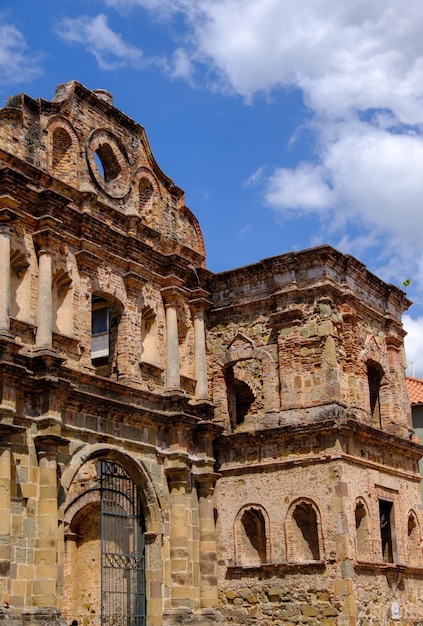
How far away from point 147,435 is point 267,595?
3.87 meters

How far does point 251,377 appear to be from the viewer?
20.1 meters

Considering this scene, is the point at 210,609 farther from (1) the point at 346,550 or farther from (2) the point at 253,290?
(2) the point at 253,290

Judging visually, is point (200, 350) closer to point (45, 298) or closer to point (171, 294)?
point (171, 294)

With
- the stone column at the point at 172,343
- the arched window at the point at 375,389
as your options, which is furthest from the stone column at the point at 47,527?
the arched window at the point at 375,389

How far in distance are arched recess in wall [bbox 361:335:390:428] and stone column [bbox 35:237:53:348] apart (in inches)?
301

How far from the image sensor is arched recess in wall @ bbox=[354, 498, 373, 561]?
729 inches

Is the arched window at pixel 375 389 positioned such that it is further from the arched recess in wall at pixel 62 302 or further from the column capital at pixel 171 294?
the arched recess in wall at pixel 62 302

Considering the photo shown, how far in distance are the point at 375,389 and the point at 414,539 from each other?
3358 millimetres

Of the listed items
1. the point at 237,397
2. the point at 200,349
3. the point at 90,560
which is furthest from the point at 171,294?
the point at 90,560

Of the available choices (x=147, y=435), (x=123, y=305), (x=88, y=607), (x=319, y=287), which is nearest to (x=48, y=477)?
(x=147, y=435)

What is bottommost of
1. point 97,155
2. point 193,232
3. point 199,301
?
point 199,301

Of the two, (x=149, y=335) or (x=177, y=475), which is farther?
(x=149, y=335)

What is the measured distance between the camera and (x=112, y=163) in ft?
63.2

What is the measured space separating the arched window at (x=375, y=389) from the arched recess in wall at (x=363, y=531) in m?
2.88
